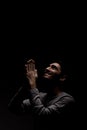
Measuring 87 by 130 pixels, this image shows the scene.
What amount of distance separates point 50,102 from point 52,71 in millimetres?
287

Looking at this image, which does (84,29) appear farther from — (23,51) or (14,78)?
(14,78)

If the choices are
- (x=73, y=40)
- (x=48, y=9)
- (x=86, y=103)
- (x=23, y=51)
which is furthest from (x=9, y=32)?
(x=86, y=103)

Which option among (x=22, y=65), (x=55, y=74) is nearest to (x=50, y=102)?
(x=55, y=74)

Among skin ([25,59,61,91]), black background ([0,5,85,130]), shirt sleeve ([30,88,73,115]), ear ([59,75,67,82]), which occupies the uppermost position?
black background ([0,5,85,130])

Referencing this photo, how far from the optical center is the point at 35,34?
3.18 metres

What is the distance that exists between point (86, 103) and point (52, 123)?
0.98m

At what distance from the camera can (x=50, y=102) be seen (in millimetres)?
2320

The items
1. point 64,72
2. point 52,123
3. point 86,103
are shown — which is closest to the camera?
point 52,123

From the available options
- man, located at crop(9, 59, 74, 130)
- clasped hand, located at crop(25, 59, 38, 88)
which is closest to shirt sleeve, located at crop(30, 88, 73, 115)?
man, located at crop(9, 59, 74, 130)

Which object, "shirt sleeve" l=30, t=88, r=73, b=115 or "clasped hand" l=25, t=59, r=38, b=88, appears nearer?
"shirt sleeve" l=30, t=88, r=73, b=115

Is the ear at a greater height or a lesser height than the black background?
lesser

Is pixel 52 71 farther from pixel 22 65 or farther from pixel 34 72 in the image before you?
pixel 22 65

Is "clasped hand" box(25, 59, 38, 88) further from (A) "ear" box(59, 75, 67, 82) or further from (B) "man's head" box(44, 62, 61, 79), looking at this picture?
(A) "ear" box(59, 75, 67, 82)

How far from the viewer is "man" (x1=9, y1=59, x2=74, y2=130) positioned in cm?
217
